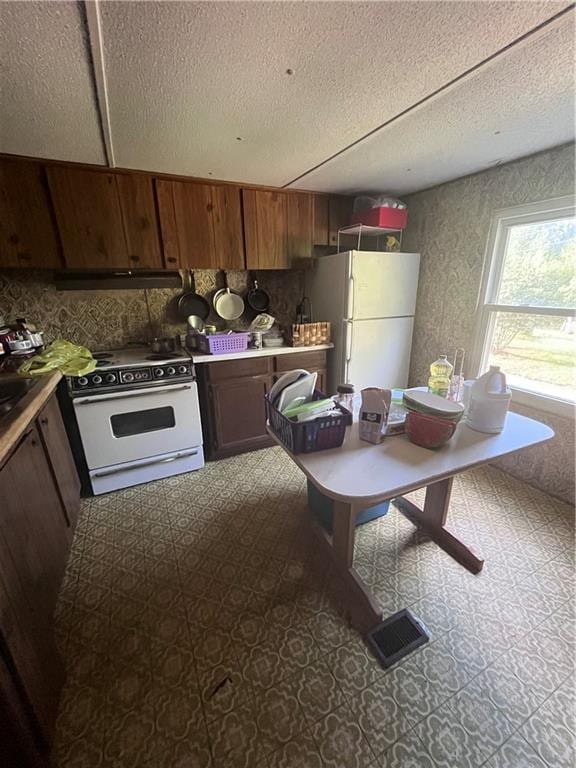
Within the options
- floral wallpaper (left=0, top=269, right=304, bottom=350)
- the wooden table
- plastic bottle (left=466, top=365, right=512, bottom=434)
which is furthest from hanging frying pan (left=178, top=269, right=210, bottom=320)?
plastic bottle (left=466, top=365, right=512, bottom=434)

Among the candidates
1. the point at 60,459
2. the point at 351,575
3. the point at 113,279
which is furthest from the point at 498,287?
→ the point at 60,459

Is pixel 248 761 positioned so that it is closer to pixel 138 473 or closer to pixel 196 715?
pixel 196 715

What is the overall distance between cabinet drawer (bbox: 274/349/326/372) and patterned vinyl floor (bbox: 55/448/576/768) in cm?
119

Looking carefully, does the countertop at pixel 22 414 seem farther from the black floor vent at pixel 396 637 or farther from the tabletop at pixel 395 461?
the black floor vent at pixel 396 637

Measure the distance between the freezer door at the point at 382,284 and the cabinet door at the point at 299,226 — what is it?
1.79 feet

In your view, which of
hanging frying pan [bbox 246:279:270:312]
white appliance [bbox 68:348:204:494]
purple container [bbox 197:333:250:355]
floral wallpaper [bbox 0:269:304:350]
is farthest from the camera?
hanging frying pan [bbox 246:279:270:312]

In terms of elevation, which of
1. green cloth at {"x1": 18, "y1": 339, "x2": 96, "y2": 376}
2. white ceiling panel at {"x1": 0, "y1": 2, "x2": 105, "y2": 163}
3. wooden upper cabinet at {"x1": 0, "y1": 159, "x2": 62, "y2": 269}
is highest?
white ceiling panel at {"x1": 0, "y1": 2, "x2": 105, "y2": 163}

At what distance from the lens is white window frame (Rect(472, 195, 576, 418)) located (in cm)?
195

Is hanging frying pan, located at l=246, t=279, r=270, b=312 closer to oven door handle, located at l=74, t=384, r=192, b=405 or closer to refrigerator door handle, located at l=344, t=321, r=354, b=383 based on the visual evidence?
refrigerator door handle, located at l=344, t=321, r=354, b=383

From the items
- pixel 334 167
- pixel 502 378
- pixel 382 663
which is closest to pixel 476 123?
pixel 334 167

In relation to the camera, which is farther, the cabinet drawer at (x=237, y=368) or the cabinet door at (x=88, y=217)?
the cabinet drawer at (x=237, y=368)

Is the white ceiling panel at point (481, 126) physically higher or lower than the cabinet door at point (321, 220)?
higher

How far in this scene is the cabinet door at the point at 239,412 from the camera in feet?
8.23

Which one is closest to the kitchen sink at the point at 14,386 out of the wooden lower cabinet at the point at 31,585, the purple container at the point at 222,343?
the wooden lower cabinet at the point at 31,585
